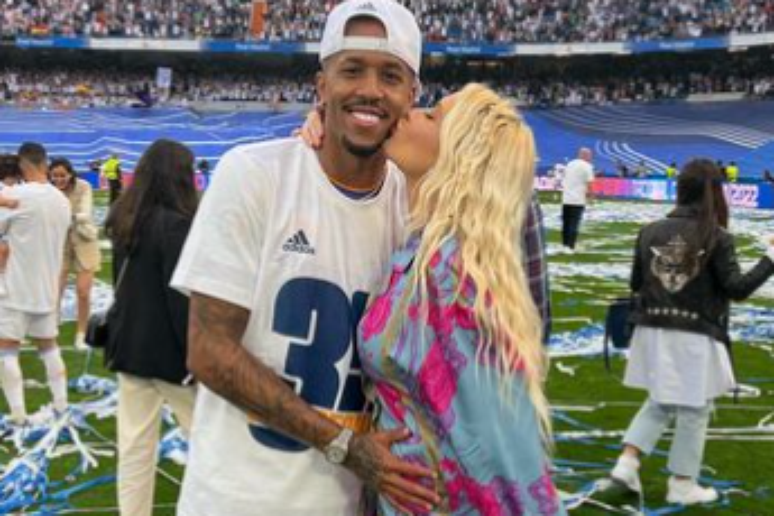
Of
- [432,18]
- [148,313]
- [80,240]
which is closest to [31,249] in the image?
[148,313]

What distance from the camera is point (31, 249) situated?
6746 mm

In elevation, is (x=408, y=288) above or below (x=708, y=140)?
above

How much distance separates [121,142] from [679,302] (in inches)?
1591

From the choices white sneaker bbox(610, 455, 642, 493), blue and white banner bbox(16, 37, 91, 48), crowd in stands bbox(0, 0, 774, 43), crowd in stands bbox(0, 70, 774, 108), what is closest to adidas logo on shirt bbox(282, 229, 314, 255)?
white sneaker bbox(610, 455, 642, 493)

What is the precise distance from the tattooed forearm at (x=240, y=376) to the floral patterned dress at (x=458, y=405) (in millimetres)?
224

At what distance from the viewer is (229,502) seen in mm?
2352

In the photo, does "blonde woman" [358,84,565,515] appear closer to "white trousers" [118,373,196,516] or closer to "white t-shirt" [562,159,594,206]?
"white trousers" [118,373,196,516]

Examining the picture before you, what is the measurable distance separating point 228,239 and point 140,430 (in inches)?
103

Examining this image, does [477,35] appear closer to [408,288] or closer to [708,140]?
[708,140]

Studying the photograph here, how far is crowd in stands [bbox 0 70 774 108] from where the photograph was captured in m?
51.3

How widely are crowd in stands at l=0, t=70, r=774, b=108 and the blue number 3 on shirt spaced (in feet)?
160

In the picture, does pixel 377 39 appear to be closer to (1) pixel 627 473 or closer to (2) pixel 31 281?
(1) pixel 627 473

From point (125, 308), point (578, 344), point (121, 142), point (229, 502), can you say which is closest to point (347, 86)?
point (229, 502)

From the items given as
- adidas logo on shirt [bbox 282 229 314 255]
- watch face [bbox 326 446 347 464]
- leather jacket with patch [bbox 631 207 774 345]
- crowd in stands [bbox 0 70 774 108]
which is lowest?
crowd in stands [bbox 0 70 774 108]
